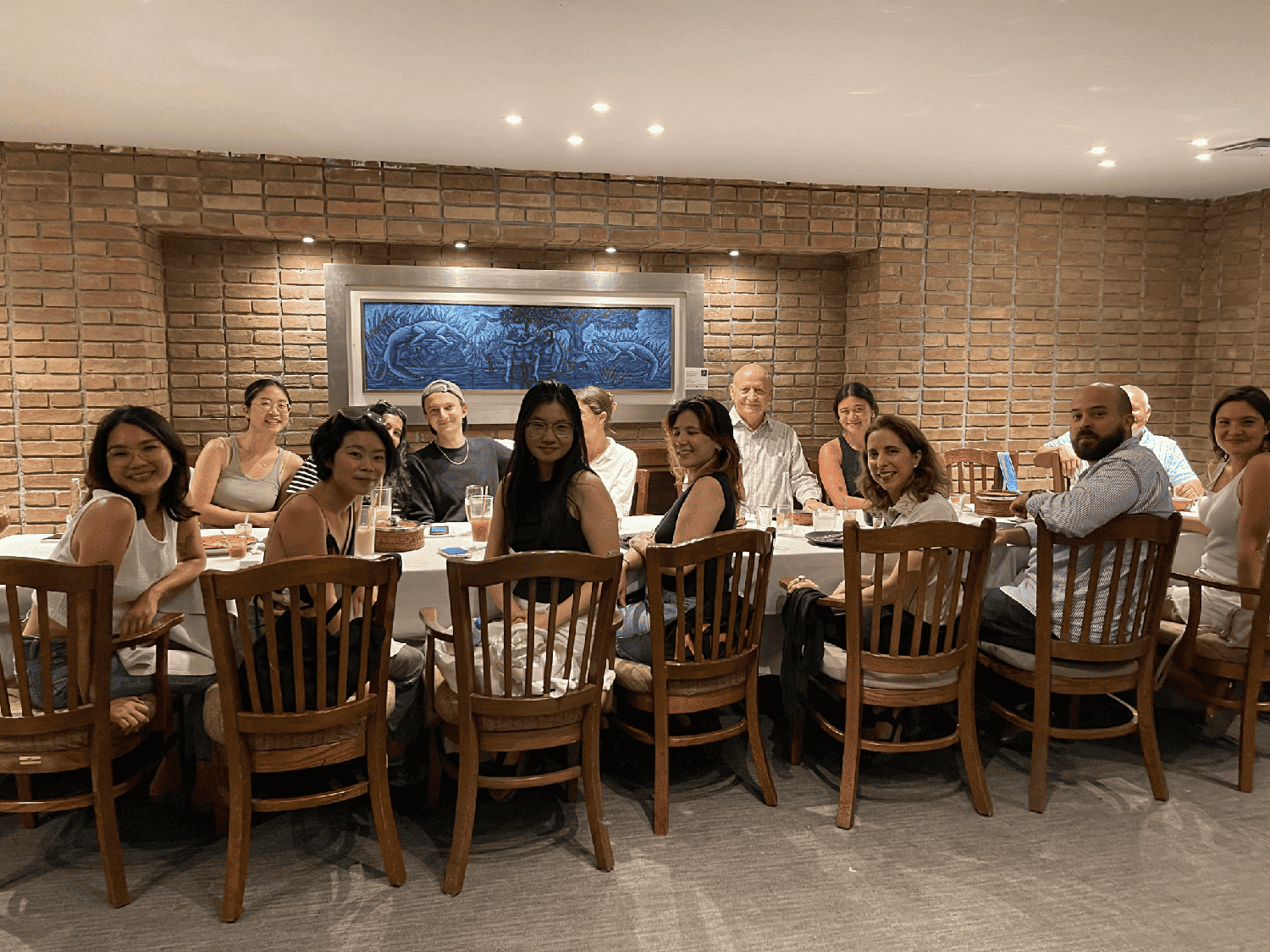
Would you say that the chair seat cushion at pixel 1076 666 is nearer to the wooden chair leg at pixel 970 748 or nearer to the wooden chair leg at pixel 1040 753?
the wooden chair leg at pixel 1040 753

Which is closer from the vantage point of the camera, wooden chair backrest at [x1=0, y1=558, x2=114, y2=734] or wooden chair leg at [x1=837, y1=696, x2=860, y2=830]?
wooden chair backrest at [x1=0, y1=558, x2=114, y2=734]

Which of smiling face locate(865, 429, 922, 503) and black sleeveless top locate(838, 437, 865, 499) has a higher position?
smiling face locate(865, 429, 922, 503)

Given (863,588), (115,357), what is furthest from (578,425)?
(115,357)

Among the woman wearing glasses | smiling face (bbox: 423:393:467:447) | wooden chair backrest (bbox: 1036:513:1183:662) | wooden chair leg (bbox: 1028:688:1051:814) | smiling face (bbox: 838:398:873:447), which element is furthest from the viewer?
smiling face (bbox: 838:398:873:447)

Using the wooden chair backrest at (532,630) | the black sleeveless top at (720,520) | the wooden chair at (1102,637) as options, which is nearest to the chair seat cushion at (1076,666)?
the wooden chair at (1102,637)

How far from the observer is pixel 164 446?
8.82 ft

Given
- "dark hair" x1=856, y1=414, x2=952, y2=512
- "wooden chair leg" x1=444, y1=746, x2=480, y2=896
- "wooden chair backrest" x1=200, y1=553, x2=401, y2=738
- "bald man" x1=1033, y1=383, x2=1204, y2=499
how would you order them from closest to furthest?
"wooden chair backrest" x1=200, y1=553, x2=401, y2=738
"wooden chair leg" x1=444, y1=746, x2=480, y2=896
"dark hair" x1=856, y1=414, x2=952, y2=512
"bald man" x1=1033, y1=383, x2=1204, y2=499

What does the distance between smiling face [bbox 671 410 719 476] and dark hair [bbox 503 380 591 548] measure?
0.47 m

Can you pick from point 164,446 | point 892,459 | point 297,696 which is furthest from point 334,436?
point 892,459

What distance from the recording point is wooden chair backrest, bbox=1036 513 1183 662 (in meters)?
2.73

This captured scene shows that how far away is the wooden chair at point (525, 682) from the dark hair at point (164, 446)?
0.93 meters

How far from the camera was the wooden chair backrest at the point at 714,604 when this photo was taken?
2.52 metres

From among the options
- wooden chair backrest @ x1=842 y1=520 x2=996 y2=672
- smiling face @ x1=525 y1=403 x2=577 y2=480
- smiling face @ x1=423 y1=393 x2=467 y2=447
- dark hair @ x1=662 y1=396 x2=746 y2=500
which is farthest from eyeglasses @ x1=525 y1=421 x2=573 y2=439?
smiling face @ x1=423 y1=393 x2=467 y2=447

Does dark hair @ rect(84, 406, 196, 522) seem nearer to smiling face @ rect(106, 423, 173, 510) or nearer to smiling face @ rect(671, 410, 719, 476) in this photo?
smiling face @ rect(106, 423, 173, 510)
